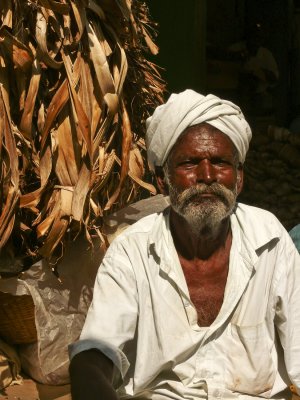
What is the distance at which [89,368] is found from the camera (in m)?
2.56

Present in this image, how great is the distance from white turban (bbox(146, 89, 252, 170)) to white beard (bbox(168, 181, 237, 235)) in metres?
0.18

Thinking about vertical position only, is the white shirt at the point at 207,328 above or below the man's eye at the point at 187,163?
below

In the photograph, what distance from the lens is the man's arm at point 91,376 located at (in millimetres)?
2395

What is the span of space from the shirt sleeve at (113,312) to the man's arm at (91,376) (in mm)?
32

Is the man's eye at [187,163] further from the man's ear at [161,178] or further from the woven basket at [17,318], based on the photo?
the woven basket at [17,318]

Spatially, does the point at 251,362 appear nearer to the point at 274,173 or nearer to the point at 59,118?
the point at 59,118

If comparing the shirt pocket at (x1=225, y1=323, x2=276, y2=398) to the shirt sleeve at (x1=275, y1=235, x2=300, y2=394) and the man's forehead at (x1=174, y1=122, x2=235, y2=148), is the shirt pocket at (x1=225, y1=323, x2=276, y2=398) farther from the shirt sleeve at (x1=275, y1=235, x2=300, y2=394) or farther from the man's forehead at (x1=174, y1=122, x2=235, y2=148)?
the man's forehead at (x1=174, y1=122, x2=235, y2=148)

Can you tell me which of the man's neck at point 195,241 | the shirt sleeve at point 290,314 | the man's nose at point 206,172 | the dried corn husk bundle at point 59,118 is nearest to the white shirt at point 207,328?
the shirt sleeve at point 290,314

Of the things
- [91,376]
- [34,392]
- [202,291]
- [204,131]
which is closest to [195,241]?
[202,291]

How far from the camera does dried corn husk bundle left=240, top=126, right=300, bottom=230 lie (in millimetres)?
6887

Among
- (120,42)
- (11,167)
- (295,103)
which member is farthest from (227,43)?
(11,167)

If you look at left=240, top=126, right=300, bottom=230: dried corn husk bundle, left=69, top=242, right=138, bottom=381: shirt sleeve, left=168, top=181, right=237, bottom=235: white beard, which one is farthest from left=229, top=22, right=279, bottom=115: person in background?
left=69, top=242, right=138, bottom=381: shirt sleeve

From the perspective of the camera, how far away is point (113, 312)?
282cm

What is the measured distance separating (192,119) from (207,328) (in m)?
0.69
